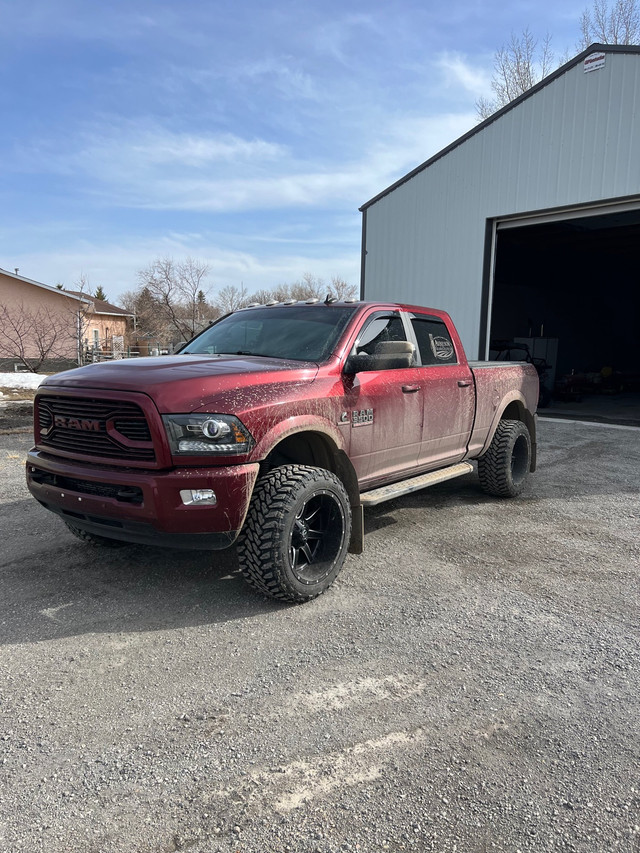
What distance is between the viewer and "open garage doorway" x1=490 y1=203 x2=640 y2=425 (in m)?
18.5

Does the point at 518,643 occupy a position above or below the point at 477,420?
below

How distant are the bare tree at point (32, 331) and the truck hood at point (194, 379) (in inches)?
937

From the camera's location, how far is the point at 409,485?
5078 mm

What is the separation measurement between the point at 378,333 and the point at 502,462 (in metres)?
2.44

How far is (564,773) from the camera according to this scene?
2.42 meters

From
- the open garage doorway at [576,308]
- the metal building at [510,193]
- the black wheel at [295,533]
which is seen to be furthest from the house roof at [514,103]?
the black wheel at [295,533]

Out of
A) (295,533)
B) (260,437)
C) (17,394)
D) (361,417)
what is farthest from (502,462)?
(17,394)

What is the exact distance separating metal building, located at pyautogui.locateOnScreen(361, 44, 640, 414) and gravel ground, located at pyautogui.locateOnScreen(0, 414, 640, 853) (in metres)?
9.66

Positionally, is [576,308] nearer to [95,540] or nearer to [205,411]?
[95,540]

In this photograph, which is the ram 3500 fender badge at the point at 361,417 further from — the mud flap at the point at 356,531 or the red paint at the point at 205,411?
the mud flap at the point at 356,531

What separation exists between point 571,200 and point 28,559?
469 inches

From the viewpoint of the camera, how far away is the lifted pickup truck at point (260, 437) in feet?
11.5

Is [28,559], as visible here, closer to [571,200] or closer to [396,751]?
[396,751]

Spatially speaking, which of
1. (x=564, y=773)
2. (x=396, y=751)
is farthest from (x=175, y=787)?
(x=564, y=773)
